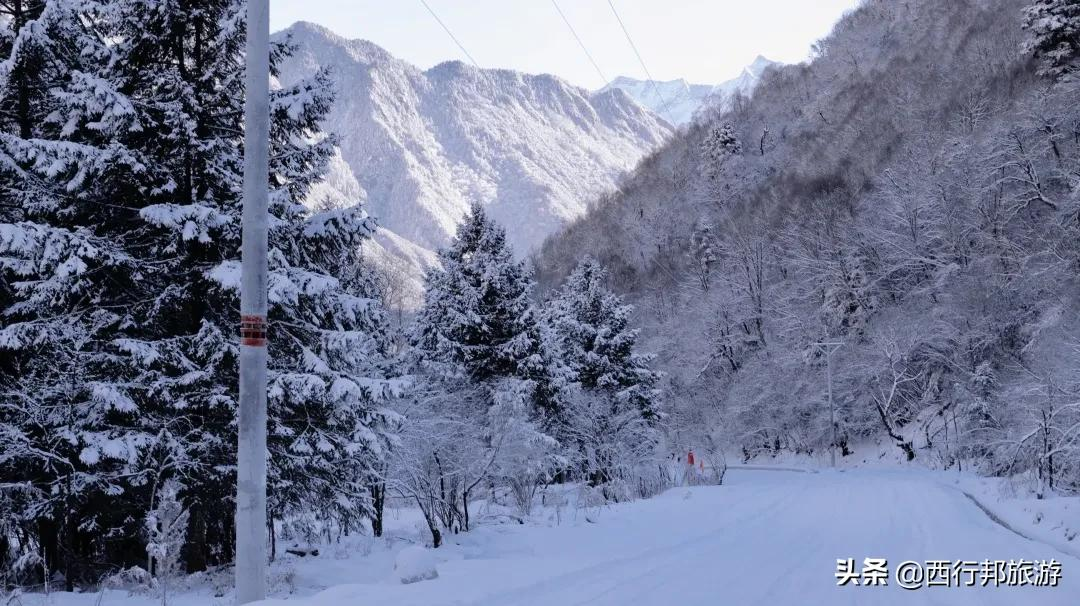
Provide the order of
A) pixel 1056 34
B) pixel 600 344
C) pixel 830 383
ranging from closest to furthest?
pixel 600 344, pixel 830 383, pixel 1056 34

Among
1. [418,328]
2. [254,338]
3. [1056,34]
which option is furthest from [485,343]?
[1056,34]

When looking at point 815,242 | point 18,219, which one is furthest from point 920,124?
point 18,219

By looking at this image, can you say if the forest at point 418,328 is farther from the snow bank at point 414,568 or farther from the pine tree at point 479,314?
the snow bank at point 414,568

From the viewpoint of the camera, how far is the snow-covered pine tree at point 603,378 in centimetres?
2847

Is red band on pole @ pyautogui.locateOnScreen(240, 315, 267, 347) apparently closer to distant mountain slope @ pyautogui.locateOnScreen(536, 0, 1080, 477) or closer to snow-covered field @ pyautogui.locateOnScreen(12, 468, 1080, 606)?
snow-covered field @ pyautogui.locateOnScreen(12, 468, 1080, 606)

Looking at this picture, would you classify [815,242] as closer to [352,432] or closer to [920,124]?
[920,124]

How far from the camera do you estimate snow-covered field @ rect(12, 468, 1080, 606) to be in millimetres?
6238

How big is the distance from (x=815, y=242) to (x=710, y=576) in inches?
2142

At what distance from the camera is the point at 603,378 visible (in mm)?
30797

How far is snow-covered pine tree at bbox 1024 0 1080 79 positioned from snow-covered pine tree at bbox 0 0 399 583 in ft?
166

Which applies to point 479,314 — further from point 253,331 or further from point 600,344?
point 253,331

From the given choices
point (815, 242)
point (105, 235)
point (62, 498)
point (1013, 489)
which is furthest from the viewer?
point (815, 242)

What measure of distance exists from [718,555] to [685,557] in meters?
0.50

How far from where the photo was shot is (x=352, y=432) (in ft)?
36.9
